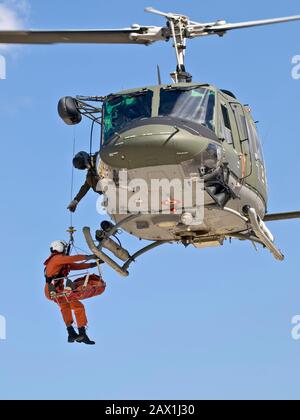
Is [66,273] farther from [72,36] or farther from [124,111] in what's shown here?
[72,36]

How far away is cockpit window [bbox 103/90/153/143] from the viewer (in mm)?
20594

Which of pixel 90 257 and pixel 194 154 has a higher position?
pixel 194 154

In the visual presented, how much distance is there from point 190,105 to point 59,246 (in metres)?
4.13

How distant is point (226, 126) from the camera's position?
21.0 metres

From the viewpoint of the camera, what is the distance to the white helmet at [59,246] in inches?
891

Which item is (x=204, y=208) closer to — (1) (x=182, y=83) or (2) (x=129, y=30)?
(1) (x=182, y=83)

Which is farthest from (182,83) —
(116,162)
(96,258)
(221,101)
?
(96,258)

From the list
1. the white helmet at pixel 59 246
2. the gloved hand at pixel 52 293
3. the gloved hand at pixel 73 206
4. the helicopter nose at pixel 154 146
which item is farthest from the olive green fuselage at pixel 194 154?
the gloved hand at pixel 52 293

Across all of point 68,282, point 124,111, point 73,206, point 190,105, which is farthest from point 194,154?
point 68,282

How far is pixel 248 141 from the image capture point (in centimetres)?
2180

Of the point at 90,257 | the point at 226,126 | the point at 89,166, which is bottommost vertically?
the point at 90,257

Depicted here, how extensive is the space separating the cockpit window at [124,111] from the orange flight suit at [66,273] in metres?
2.86

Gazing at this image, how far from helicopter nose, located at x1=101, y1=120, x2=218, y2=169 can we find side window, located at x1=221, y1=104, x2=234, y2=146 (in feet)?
3.59

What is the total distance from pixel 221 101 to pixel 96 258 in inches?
153
